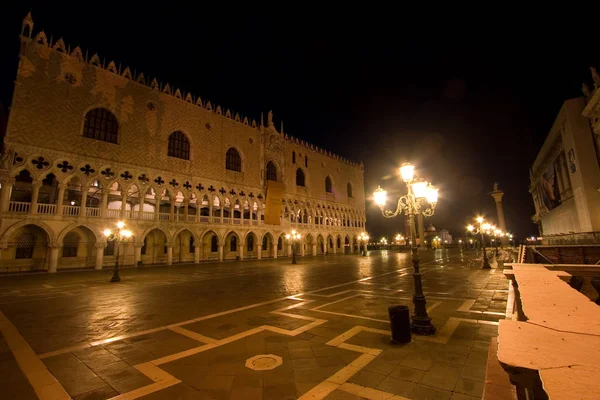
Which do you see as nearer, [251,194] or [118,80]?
[118,80]

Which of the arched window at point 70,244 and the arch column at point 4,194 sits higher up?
the arch column at point 4,194

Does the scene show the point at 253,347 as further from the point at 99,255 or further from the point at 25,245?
the point at 25,245

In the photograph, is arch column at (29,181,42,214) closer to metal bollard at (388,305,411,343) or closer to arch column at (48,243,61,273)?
arch column at (48,243,61,273)

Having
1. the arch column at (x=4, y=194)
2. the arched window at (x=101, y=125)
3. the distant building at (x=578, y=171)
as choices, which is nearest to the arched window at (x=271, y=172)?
the arched window at (x=101, y=125)

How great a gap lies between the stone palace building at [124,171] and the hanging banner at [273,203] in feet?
0.41

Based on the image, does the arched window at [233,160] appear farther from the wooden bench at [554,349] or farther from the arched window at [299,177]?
the wooden bench at [554,349]

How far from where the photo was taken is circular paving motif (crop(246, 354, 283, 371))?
13.4 ft

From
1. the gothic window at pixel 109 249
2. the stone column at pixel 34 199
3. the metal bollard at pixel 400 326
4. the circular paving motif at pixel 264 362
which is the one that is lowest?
the circular paving motif at pixel 264 362

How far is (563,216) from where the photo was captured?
2884cm

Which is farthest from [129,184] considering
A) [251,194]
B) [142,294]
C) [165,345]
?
[165,345]

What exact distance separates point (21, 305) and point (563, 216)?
4121 cm

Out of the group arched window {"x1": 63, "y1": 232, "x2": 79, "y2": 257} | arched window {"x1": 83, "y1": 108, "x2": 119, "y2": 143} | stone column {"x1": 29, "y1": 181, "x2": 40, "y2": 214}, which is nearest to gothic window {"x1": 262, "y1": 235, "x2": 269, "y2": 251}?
arched window {"x1": 63, "y1": 232, "x2": 79, "y2": 257}

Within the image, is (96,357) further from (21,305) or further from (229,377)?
(21,305)

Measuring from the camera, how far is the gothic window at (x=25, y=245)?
19234mm
